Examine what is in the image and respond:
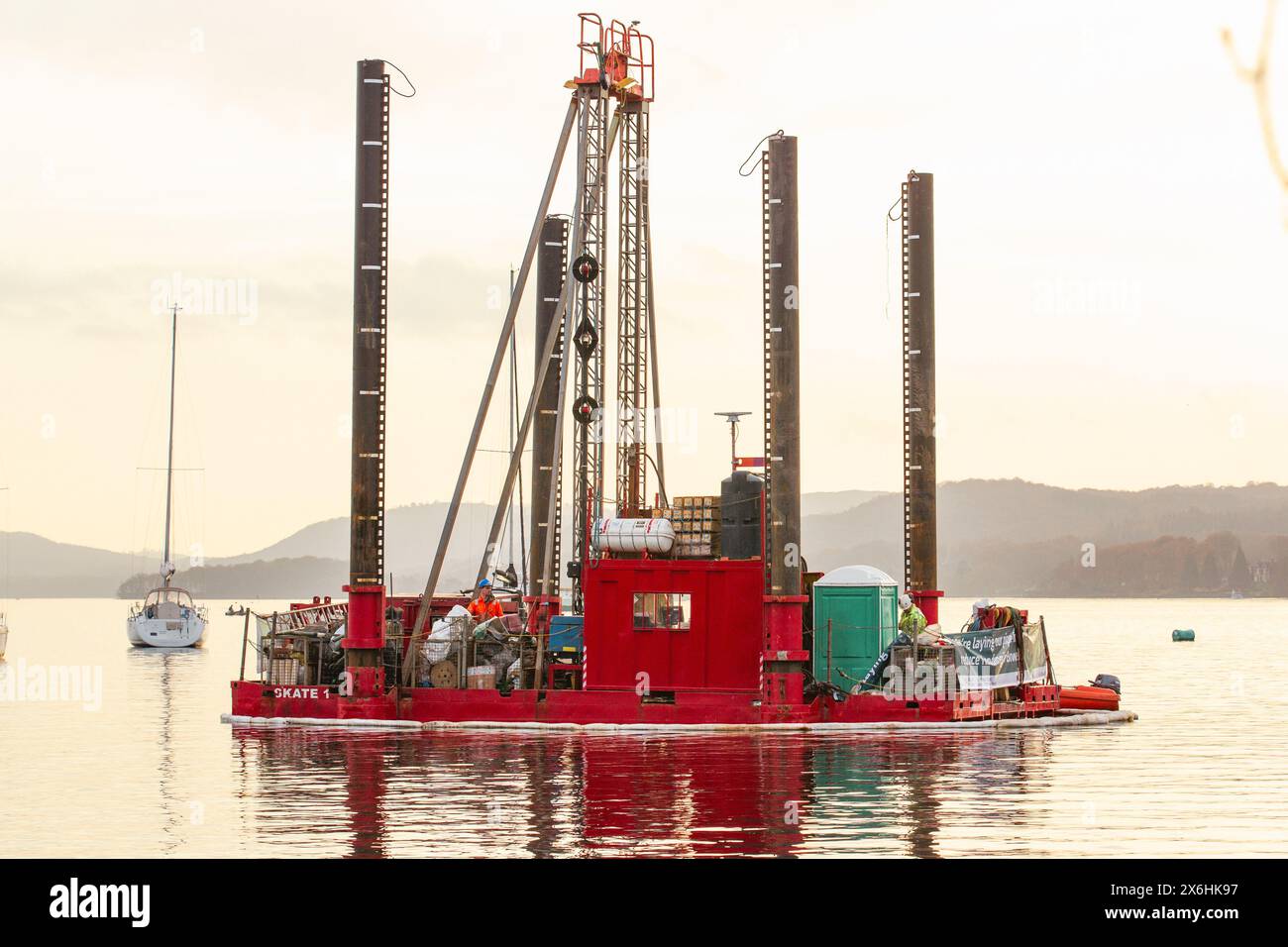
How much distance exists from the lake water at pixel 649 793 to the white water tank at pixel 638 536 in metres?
4.03

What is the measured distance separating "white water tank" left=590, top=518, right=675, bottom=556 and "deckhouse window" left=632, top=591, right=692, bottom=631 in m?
0.95

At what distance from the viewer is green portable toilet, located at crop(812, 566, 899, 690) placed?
35875 millimetres

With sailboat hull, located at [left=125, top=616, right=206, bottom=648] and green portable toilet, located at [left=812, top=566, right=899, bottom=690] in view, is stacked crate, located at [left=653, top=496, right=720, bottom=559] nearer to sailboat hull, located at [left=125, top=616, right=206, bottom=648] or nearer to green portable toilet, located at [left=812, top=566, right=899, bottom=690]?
green portable toilet, located at [left=812, top=566, right=899, bottom=690]

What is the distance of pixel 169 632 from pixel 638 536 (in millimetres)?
→ 94031

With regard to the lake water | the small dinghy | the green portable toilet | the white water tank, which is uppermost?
the white water tank

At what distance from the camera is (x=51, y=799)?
104 feet

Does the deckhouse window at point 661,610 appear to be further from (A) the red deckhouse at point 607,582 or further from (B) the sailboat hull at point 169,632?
(B) the sailboat hull at point 169,632

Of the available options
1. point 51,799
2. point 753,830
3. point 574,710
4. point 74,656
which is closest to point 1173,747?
point 574,710

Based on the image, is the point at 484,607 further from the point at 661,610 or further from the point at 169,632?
the point at 169,632

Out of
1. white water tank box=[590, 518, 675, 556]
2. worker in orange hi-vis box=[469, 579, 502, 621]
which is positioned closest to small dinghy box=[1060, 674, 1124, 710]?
white water tank box=[590, 518, 675, 556]

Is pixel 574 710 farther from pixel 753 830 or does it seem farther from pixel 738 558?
pixel 753 830

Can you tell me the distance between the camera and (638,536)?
35188 mm

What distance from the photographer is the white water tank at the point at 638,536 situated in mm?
35125

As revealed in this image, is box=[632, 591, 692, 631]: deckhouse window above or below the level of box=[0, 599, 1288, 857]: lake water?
above
